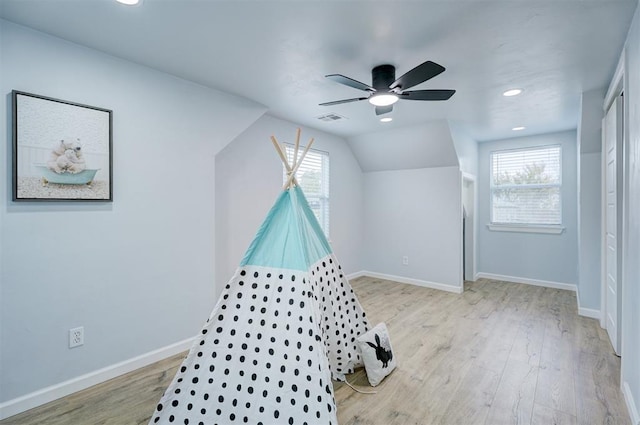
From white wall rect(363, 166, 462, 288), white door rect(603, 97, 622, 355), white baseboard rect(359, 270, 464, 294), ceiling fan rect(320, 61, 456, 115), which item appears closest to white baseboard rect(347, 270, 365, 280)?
white baseboard rect(359, 270, 464, 294)

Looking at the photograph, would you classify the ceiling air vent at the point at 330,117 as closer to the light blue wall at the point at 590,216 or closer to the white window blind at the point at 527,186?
the light blue wall at the point at 590,216

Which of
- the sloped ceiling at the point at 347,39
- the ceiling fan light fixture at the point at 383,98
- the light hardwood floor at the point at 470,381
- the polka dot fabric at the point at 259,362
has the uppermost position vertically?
the sloped ceiling at the point at 347,39

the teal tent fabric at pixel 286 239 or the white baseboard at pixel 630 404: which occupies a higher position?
the teal tent fabric at pixel 286 239

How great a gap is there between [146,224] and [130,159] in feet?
1.75

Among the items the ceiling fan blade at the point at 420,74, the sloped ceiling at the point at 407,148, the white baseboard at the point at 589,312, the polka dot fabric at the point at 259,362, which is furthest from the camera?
the sloped ceiling at the point at 407,148

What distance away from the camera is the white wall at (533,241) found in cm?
465

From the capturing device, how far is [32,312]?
78.9 inches

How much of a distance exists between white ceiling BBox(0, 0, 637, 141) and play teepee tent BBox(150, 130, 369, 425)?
0.94 metres

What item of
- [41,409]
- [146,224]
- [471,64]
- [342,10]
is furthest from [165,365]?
[471,64]

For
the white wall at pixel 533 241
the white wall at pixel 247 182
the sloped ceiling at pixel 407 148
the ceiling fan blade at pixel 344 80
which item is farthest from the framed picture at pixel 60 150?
the white wall at pixel 533 241

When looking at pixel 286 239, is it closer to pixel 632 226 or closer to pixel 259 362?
pixel 259 362

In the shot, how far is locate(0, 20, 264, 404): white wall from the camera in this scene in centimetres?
195

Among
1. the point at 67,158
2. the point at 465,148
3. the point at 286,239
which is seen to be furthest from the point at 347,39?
the point at 465,148

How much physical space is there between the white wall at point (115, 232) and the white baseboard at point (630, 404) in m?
3.16
